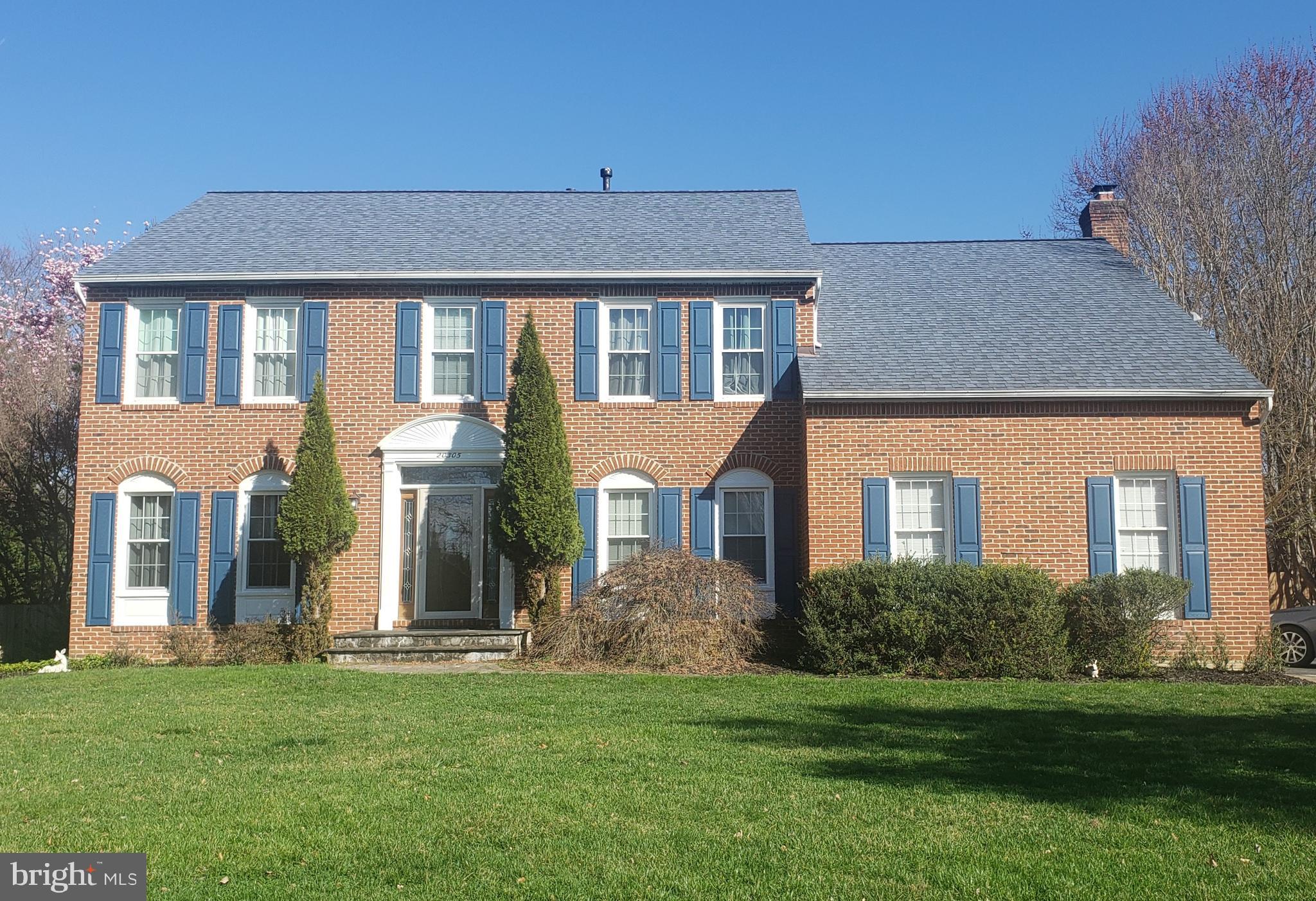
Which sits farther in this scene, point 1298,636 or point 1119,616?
point 1298,636

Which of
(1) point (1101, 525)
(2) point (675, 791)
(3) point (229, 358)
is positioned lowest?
(2) point (675, 791)

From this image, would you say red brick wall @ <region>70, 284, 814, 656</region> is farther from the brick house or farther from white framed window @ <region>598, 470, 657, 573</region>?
white framed window @ <region>598, 470, 657, 573</region>

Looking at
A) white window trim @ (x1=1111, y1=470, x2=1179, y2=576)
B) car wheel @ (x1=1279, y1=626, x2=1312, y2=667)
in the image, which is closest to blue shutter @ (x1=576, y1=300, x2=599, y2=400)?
white window trim @ (x1=1111, y1=470, x2=1179, y2=576)

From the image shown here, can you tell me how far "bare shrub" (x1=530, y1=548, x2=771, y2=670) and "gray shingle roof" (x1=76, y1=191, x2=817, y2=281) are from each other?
477 centimetres

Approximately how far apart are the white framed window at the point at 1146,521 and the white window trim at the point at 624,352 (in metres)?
6.64

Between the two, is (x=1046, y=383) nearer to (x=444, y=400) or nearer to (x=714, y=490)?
(x=714, y=490)

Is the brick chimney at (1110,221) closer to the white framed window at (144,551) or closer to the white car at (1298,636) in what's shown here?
the white car at (1298,636)

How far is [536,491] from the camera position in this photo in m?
15.2

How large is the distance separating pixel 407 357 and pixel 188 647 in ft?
16.5

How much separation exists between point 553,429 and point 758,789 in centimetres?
895

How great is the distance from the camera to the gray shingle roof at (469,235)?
16.6m

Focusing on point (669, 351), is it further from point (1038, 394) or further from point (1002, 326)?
point (1038, 394)

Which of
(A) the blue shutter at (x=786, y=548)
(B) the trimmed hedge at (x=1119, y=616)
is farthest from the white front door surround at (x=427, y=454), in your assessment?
(B) the trimmed hedge at (x=1119, y=616)

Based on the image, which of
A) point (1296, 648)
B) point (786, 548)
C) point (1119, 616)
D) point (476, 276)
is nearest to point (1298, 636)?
point (1296, 648)
